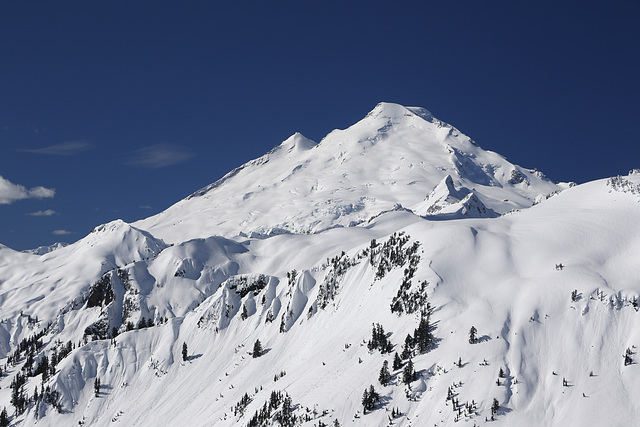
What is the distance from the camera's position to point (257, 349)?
164 m

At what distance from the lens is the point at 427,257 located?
131250mm

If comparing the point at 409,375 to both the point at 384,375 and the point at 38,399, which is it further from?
the point at 38,399

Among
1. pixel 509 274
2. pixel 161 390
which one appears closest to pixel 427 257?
pixel 509 274

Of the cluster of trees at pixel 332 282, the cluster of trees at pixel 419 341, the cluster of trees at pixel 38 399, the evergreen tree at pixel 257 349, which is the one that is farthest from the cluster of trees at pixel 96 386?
the cluster of trees at pixel 419 341

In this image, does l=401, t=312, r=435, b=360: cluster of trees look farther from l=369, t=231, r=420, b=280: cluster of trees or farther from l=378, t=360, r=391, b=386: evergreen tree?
l=369, t=231, r=420, b=280: cluster of trees

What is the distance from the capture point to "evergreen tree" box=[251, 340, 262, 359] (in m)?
163

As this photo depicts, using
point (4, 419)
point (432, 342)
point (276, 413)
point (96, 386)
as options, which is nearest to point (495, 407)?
point (432, 342)

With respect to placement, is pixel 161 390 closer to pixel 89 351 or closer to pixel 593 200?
pixel 89 351

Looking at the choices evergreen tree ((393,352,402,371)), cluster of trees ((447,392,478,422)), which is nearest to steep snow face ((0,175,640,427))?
cluster of trees ((447,392,478,422))

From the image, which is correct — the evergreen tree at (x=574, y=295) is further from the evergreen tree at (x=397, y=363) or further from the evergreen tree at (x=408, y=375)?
the evergreen tree at (x=397, y=363)

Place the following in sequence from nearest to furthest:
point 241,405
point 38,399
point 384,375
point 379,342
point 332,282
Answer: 1. point 384,375
2. point 379,342
3. point 241,405
4. point 332,282
5. point 38,399

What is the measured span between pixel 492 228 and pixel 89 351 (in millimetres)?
139975

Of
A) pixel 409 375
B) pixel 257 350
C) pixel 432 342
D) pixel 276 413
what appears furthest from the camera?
pixel 257 350

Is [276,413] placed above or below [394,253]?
below
